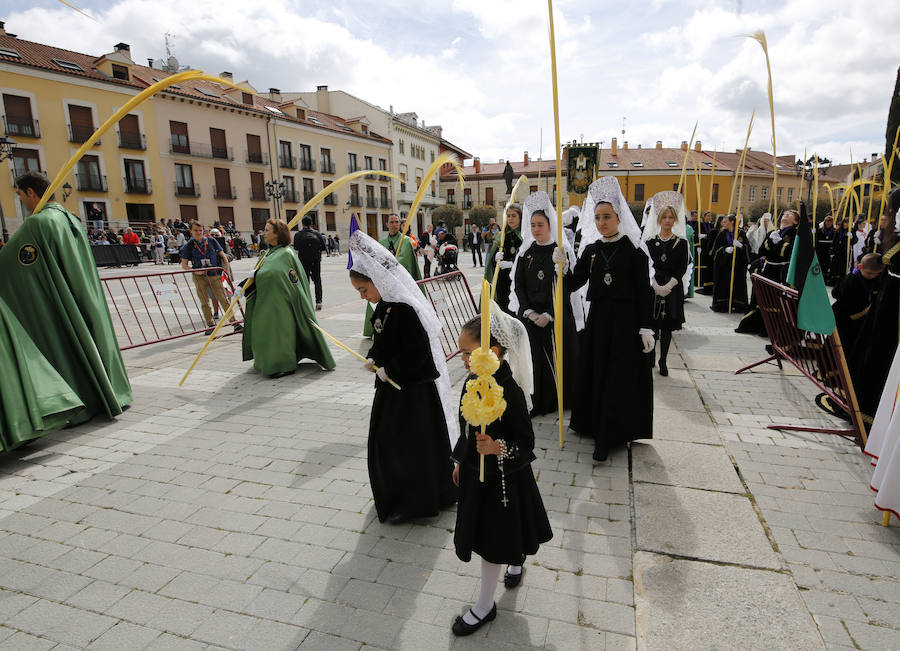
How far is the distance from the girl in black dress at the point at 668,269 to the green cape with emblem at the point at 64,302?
6056 millimetres

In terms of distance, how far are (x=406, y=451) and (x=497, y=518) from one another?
1.02 meters

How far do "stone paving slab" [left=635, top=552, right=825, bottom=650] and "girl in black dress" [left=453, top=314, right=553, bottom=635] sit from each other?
0.64 meters

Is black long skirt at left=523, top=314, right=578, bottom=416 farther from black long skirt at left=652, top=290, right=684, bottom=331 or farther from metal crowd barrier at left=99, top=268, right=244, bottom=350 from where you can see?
metal crowd barrier at left=99, top=268, right=244, bottom=350

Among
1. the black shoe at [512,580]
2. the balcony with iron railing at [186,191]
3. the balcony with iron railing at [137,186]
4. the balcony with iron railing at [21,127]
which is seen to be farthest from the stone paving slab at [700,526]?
the balcony with iron railing at [186,191]

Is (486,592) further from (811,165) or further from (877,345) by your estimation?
(811,165)

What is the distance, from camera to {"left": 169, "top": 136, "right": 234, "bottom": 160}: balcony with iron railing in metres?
34.9

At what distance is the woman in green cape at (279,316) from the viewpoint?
649 centimetres

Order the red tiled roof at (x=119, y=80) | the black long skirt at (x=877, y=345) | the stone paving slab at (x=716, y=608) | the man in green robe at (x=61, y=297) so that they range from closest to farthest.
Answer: the stone paving slab at (x=716, y=608) → the black long skirt at (x=877, y=345) → the man in green robe at (x=61, y=297) → the red tiled roof at (x=119, y=80)

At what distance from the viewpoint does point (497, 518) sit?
2.35 m

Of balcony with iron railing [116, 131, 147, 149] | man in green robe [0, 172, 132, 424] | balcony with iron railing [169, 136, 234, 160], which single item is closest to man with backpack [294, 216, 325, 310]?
man in green robe [0, 172, 132, 424]

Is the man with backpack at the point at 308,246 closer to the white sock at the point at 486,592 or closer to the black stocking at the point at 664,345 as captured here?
the black stocking at the point at 664,345

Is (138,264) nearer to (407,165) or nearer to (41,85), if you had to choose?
(41,85)

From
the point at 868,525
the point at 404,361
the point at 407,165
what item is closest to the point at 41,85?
the point at 407,165

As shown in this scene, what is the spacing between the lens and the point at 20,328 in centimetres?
439
